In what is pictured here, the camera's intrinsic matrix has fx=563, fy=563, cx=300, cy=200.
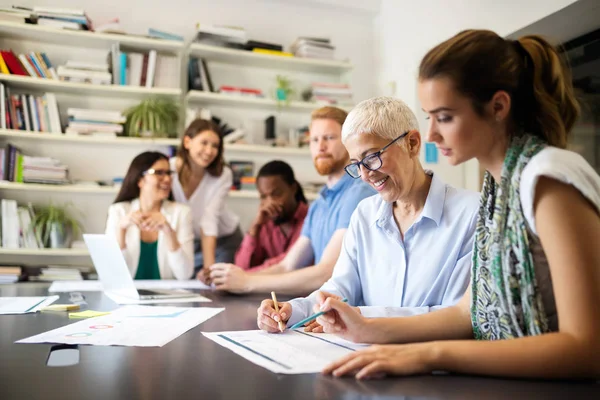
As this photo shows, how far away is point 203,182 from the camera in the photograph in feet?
10.8

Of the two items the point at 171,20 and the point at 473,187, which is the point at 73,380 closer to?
the point at 473,187

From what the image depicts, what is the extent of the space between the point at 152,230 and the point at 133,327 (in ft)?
4.69

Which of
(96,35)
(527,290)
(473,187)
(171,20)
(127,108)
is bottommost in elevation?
(527,290)

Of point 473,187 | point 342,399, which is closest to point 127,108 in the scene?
point 473,187

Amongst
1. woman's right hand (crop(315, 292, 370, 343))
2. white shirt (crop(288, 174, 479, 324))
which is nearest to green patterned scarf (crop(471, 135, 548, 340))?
woman's right hand (crop(315, 292, 370, 343))

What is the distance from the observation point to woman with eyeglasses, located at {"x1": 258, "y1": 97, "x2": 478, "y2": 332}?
141 centimetres

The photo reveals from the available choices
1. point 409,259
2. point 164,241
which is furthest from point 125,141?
point 409,259

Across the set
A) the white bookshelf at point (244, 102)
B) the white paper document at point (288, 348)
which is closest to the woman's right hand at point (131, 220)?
the white paper document at point (288, 348)

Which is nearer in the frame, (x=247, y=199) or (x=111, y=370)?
(x=111, y=370)

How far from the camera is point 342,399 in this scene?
2.46 feet

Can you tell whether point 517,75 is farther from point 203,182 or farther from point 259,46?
point 259,46

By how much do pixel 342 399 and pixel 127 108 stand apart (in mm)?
3772

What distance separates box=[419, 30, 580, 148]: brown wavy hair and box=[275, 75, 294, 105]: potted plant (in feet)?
11.2

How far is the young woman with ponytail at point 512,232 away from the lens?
2.66 feet
